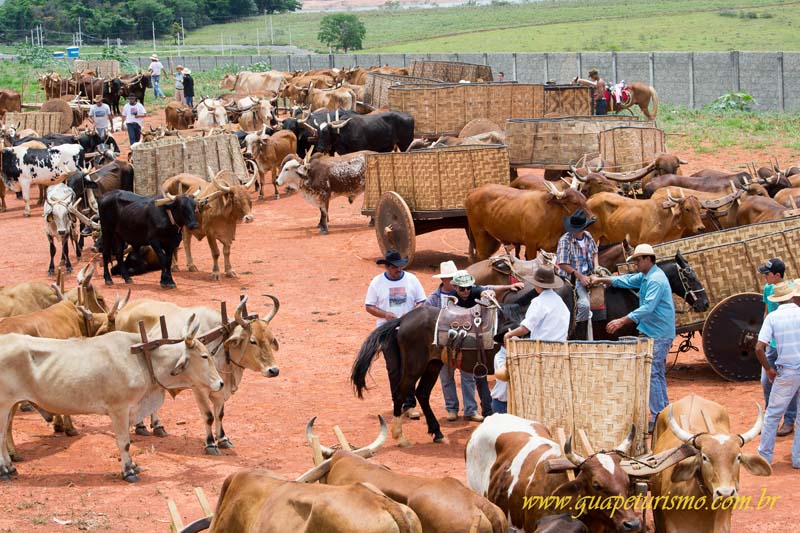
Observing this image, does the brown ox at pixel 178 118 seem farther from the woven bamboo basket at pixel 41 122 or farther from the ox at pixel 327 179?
the ox at pixel 327 179

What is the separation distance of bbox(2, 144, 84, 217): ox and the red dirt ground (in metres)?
4.58

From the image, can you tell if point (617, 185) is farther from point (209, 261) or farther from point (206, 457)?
point (206, 457)

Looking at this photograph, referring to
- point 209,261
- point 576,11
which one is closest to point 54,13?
point 576,11

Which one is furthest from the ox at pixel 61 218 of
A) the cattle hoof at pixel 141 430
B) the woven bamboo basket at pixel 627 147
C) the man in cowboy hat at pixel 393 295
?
the man in cowboy hat at pixel 393 295

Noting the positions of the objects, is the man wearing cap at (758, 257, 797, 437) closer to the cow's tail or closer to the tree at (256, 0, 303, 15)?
the cow's tail

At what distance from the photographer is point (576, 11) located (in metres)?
101

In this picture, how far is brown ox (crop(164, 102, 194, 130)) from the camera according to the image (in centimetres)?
3728

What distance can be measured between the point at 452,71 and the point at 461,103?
1002cm

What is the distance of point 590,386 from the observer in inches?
366

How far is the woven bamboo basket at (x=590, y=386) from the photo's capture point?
30.2 feet

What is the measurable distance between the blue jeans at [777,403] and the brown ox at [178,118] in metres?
29.5

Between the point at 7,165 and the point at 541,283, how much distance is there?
1953 centimetres

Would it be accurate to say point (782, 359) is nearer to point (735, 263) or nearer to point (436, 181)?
point (735, 263)

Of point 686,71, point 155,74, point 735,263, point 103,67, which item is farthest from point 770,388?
point 103,67
